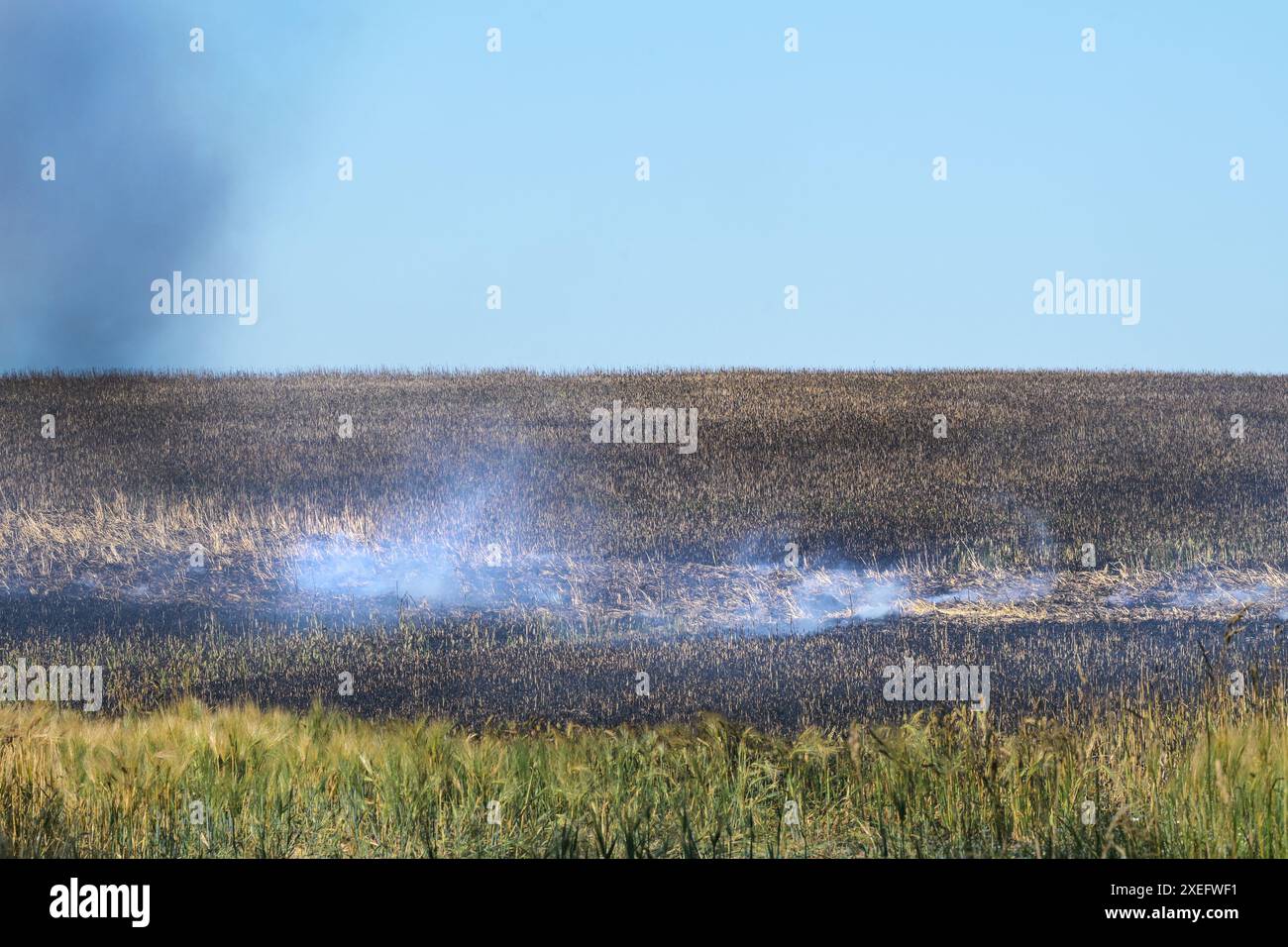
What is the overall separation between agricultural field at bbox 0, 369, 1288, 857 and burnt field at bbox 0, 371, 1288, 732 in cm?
8

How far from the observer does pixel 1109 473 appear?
21.2 meters

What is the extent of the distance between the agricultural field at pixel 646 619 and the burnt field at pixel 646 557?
0.08 metres

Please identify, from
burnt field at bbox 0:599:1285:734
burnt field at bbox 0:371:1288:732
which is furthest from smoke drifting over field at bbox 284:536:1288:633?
burnt field at bbox 0:599:1285:734

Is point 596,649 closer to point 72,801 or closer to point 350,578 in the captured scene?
point 350,578

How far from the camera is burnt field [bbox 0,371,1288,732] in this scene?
11.3m

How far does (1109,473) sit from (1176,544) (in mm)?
4392

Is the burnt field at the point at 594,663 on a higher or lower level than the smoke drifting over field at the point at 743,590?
lower

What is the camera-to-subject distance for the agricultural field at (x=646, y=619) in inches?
206

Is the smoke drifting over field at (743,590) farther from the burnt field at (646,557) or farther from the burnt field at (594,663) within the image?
the burnt field at (594,663)

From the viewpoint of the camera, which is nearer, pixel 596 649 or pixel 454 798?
pixel 454 798

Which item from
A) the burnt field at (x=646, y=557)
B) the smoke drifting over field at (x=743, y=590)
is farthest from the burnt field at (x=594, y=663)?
the smoke drifting over field at (x=743, y=590)

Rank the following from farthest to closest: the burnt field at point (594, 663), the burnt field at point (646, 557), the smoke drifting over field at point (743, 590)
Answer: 1. the smoke drifting over field at point (743, 590)
2. the burnt field at point (646, 557)
3. the burnt field at point (594, 663)

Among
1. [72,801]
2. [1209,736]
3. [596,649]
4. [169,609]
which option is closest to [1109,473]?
[596,649]

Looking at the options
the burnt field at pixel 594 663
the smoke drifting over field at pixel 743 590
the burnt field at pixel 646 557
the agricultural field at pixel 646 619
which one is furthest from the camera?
the smoke drifting over field at pixel 743 590
